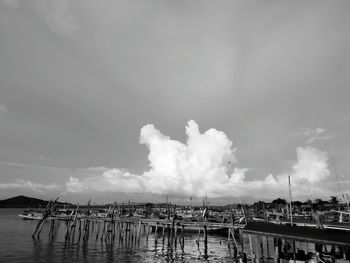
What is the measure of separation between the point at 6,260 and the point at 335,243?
3584cm

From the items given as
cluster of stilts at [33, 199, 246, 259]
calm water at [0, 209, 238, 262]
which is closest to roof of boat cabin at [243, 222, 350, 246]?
cluster of stilts at [33, 199, 246, 259]

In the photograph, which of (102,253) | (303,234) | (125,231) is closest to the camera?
(303,234)

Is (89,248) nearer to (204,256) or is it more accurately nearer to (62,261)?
(62,261)

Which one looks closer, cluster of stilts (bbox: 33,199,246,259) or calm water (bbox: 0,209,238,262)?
calm water (bbox: 0,209,238,262)

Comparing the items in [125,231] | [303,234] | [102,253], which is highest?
[303,234]

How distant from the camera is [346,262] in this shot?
56.6 ft

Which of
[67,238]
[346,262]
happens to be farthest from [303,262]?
[67,238]

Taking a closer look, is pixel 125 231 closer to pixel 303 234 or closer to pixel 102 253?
pixel 102 253

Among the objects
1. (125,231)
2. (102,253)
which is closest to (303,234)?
(102,253)

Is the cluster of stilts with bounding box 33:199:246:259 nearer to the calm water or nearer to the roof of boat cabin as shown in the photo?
the calm water

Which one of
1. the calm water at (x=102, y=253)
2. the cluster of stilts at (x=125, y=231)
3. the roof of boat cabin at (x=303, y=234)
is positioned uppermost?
the roof of boat cabin at (x=303, y=234)

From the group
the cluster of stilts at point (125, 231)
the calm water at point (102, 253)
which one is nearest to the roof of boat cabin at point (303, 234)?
the cluster of stilts at point (125, 231)

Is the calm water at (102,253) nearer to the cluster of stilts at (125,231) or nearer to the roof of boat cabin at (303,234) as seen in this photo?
the cluster of stilts at (125,231)

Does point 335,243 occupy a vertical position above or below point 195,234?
above
